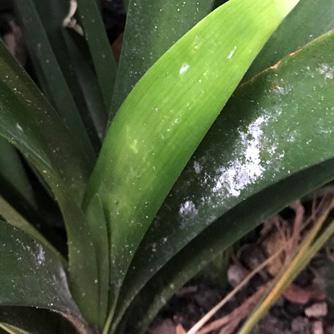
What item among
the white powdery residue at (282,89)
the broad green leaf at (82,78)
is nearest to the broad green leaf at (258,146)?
the white powdery residue at (282,89)

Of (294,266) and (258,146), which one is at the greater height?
(258,146)

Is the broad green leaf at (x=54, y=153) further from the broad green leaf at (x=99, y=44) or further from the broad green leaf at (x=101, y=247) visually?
the broad green leaf at (x=99, y=44)

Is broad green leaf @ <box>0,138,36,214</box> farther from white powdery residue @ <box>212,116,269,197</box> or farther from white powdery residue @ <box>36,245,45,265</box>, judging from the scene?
white powdery residue @ <box>212,116,269,197</box>

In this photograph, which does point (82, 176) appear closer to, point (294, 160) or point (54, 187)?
point (54, 187)

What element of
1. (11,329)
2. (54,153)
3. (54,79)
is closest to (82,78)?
(54,79)

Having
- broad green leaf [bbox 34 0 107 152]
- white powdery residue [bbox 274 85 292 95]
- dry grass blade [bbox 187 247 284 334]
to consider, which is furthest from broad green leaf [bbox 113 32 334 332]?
broad green leaf [bbox 34 0 107 152]

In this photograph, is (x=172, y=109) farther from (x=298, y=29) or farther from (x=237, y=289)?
(x=237, y=289)
